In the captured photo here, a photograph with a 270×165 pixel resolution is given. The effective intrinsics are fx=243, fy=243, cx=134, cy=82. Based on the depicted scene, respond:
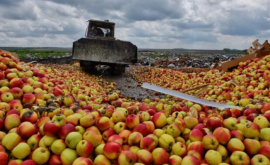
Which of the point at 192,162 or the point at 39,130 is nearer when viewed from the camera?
the point at 192,162

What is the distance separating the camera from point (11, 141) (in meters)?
2.55

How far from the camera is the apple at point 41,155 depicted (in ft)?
7.73

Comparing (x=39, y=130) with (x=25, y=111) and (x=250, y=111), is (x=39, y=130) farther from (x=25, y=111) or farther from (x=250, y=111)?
(x=250, y=111)

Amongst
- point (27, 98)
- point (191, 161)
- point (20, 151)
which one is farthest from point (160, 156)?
point (27, 98)

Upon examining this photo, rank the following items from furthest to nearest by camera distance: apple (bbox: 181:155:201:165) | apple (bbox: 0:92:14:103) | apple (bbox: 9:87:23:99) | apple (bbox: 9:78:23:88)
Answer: apple (bbox: 9:78:23:88)
apple (bbox: 9:87:23:99)
apple (bbox: 0:92:14:103)
apple (bbox: 181:155:201:165)

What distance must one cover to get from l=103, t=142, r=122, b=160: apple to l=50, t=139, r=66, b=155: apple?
442 mm

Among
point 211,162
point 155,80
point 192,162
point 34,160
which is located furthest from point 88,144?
point 155,80

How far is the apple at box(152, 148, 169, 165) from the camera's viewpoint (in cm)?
227

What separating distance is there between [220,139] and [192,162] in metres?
0.48

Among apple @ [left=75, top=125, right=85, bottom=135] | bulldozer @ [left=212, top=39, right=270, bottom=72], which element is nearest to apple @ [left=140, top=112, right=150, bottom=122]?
apple @ [left=75, top=125, right=85, bottom=135]

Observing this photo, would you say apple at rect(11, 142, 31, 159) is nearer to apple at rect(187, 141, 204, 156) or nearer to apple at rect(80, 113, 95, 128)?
apple at rect(80, 113, 95, 128)

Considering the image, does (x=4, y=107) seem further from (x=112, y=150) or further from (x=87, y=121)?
(x=112, y=150)

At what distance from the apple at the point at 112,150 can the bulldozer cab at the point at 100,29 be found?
41.5 ft

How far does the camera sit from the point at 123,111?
295 centimetres
